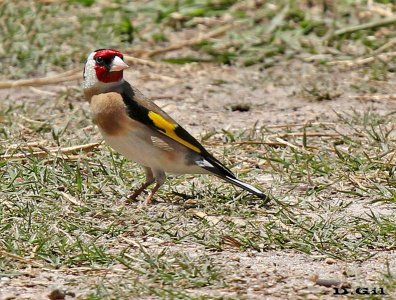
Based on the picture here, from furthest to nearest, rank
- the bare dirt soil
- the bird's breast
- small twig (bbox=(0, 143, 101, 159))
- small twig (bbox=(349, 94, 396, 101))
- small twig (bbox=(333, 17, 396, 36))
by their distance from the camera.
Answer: small twig (bbox=(333, 17, 396, 36)) → small twig (bbox=(349, 94, 396, 101)) → small twig (bbox=(0, 143, 101, 159)) → the bird's breast → the bare dirt soil

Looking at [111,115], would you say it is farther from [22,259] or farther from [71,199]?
[22,259]

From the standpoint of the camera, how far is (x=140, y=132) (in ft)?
20.8

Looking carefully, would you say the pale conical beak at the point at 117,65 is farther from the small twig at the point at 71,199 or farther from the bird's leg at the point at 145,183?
the small twig at the point at 71,199

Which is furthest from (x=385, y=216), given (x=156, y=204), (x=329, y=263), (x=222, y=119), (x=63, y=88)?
(x=63, y=88)

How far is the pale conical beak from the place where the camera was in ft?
21.2

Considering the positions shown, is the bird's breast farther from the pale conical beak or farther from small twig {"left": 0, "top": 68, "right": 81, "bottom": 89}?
small twig {"left": 0, "top": 68, "right": 81, "bottom": 89}

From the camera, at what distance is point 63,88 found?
30.2 feet

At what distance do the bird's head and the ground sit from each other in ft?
1.83

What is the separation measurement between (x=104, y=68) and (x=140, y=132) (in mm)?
453

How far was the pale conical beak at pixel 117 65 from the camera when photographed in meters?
6.47

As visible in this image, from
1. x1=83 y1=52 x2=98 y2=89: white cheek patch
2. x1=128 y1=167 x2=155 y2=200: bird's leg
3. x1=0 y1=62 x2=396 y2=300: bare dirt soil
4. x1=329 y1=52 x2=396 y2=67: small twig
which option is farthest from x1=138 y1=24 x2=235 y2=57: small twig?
x1=128 y1=167 x2=155 y2=200: bird's leg

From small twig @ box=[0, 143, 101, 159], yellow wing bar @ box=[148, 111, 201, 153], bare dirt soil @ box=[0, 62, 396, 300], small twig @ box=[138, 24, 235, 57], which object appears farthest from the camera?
small twig @ box=[138, 24, 235, 57]

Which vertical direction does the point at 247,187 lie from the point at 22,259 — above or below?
below

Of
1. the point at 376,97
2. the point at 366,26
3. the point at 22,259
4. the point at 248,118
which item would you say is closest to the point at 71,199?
the point at 22,259
